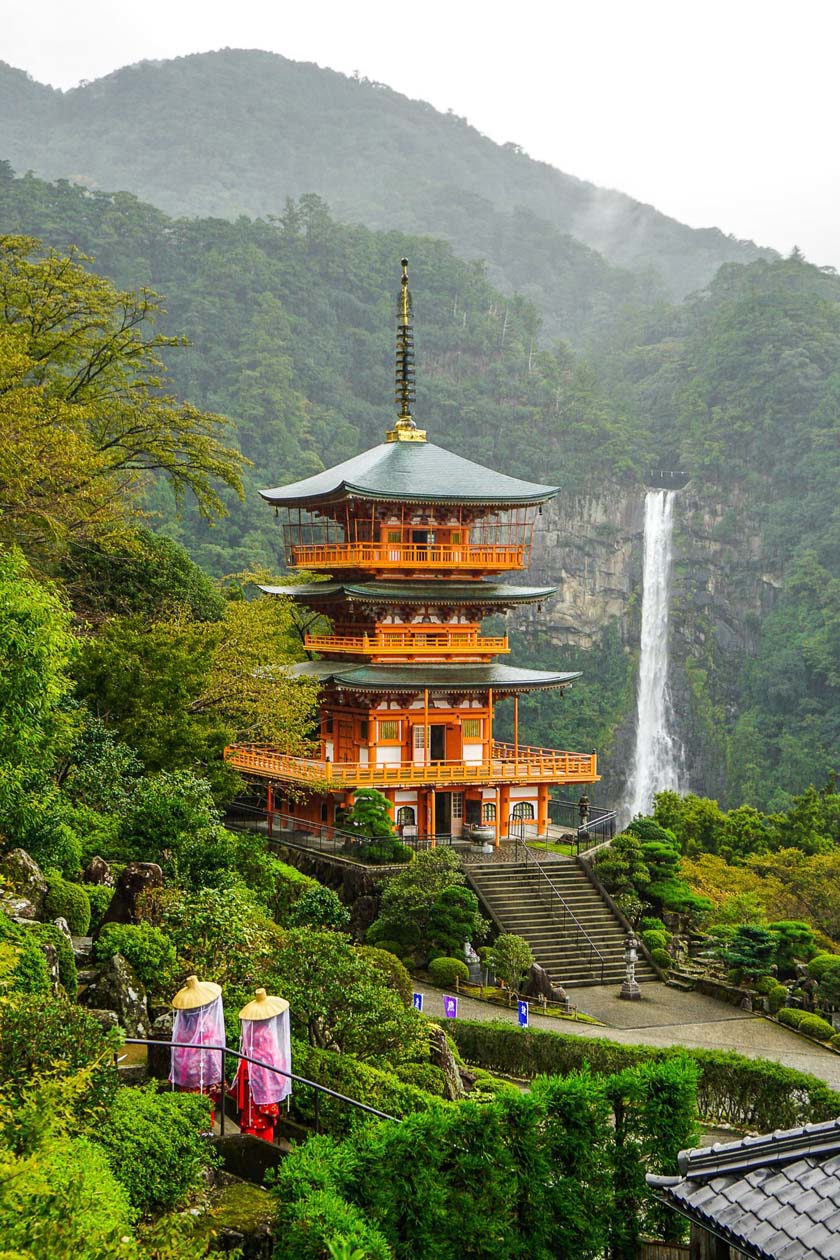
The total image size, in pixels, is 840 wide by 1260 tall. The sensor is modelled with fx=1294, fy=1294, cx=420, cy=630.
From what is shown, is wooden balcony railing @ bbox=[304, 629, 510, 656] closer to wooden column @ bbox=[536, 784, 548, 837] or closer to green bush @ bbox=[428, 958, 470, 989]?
wooden column @ bbox=[536, 784, 548, 837]

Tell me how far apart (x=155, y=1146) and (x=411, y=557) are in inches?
828

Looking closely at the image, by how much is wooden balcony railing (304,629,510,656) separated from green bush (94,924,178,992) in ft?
50.8

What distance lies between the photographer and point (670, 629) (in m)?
77.9

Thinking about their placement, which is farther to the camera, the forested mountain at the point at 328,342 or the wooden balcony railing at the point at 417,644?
the forested mountain at the point at 328,342

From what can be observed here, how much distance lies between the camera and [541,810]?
3017 centimetres

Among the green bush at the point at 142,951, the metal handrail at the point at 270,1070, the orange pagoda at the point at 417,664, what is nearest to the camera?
the metal handrail at the point at 270,1070

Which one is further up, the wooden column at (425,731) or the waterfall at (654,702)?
the wooden column at (425,731)

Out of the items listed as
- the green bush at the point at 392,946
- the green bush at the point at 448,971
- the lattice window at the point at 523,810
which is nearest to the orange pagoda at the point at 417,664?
the lattice window at the point at 523,810

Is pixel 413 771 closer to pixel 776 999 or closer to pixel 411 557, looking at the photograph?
pixel 411 557

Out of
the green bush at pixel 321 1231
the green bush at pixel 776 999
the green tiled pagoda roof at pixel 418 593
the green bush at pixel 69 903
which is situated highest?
the green tiled pagoda roof at pixel 418 593

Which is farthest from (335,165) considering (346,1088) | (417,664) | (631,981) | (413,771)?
(346,1088)

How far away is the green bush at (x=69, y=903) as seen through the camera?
15.6 meters

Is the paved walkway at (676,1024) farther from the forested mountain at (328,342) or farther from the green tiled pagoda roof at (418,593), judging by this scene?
the forested mountain at (328,342)

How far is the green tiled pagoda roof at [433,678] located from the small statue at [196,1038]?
54.6 feet
